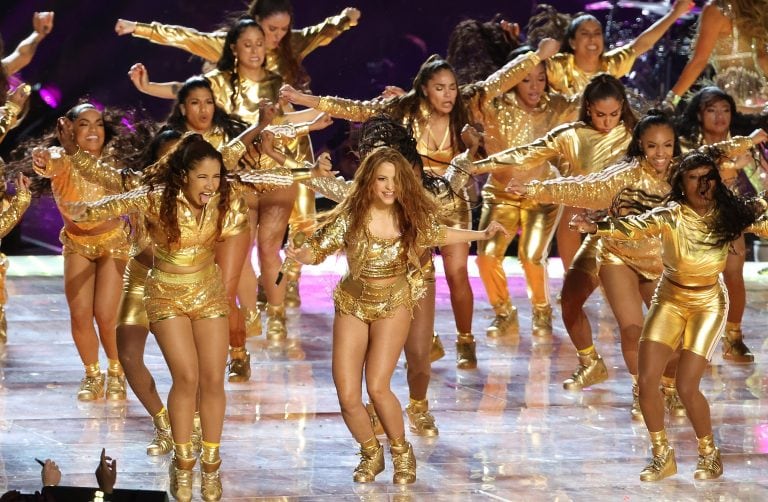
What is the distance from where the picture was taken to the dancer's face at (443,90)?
7.19 metres

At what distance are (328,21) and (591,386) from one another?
2733 millimetres

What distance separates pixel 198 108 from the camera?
7.15 meters

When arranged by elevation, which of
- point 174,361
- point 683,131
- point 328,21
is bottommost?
point 174,361

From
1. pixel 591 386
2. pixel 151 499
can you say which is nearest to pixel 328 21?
pixel 591 386

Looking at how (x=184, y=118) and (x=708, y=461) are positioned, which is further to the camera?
(x=184, y=118)

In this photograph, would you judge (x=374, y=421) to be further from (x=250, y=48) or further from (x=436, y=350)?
(x=250, y=48)

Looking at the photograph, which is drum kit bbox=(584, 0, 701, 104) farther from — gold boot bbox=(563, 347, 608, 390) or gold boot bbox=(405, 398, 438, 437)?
gold boot bbox=(405, 398, 438, 437)

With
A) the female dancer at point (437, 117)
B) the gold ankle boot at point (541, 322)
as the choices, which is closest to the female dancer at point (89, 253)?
the female dancer at point (437, 117)

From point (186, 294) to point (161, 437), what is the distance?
2.72 feet

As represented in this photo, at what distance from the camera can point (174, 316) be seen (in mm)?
5746

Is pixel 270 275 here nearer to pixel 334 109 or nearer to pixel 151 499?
pixel 334 109

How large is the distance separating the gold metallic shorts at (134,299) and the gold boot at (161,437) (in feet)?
1.31

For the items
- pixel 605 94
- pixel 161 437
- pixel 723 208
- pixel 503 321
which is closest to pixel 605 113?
pixel 605 94

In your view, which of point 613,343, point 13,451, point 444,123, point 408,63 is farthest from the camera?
point 408,63
